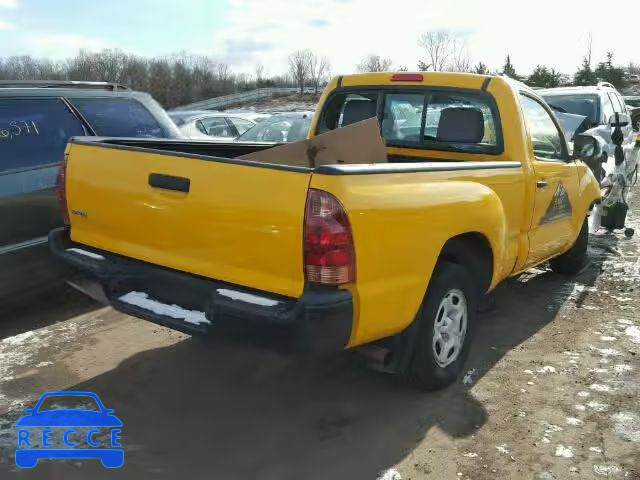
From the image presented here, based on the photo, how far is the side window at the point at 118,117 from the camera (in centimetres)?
533

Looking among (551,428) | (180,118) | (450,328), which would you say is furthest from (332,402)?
(180,118)

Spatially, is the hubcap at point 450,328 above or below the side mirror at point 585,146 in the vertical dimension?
below

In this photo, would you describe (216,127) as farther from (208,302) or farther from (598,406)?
(598,406)

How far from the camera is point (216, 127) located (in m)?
14.1

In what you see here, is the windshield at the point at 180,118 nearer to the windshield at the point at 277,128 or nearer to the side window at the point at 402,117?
the windshield at the point at 277,128

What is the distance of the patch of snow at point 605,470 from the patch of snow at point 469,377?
1.01 metres

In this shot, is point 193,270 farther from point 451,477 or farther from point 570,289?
point 570,289

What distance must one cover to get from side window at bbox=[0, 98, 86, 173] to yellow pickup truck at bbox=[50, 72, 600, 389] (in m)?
1.00

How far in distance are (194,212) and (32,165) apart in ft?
7.69

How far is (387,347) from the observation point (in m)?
3.40

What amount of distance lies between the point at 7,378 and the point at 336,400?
212cm

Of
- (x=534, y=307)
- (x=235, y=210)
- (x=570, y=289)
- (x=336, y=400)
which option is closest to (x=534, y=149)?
(x=534, y=307)

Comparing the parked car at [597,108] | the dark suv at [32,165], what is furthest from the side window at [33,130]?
the parked car at [597,108]

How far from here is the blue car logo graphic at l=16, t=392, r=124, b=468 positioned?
316cm
